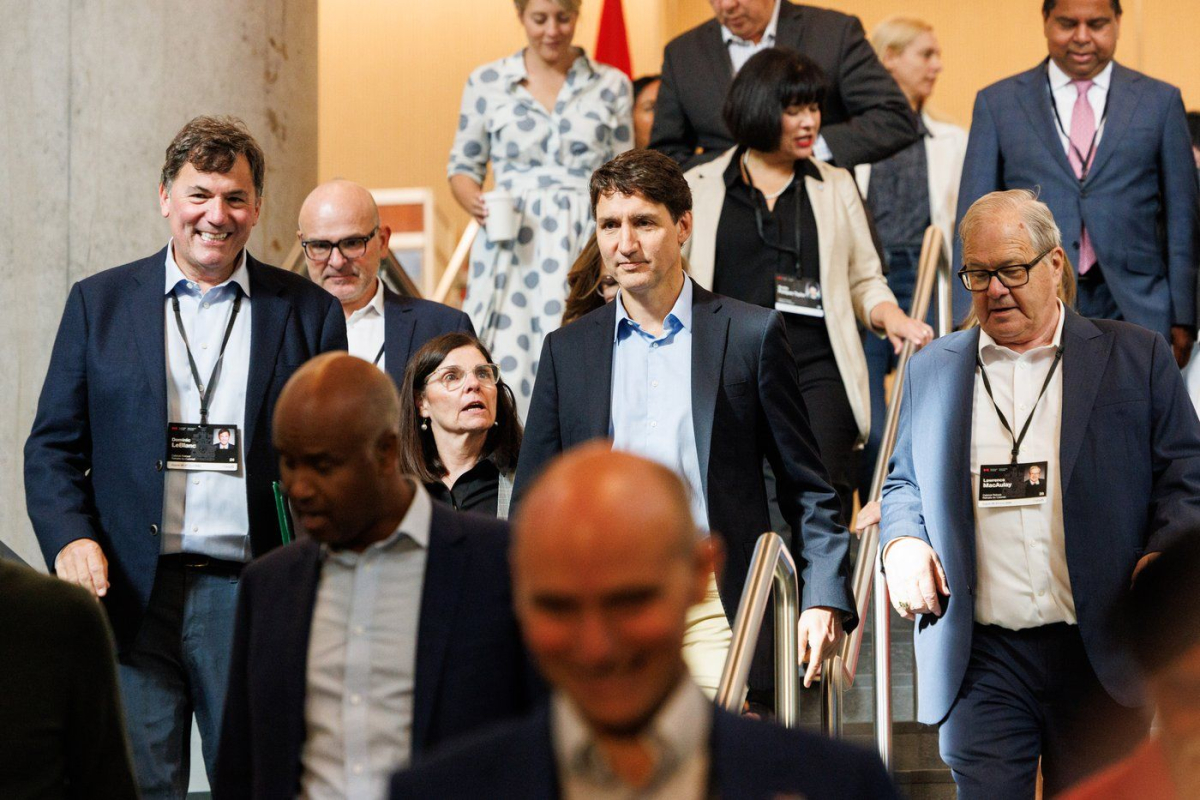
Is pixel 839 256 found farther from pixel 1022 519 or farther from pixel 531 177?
pixel 1022 519

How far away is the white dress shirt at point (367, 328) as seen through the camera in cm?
554

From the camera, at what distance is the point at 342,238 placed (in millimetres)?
5535

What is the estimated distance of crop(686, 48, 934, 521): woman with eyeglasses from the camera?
573cm

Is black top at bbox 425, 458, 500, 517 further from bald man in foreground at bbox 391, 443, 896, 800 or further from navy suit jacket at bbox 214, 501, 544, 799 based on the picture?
bald man in foreground at bbox 391, 443, 896, 800

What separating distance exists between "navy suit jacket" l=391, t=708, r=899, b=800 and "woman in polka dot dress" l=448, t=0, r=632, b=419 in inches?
194

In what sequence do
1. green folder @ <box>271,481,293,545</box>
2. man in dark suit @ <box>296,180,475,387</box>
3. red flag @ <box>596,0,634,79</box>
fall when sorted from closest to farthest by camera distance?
green folder @ <box>271,481,293,545</box> → man in dark suit @ <box>296,180,475,387</box> → red flag @ <box>596,0,634,79</box>

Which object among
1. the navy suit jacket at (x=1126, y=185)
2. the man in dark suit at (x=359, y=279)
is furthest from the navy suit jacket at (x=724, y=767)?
the navy suit jacket at (x=1126, y=185)

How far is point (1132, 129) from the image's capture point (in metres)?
6.44

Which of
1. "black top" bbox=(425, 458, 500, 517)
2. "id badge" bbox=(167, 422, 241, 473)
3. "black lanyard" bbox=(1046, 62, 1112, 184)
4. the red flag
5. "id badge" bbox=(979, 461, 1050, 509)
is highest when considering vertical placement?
the red flag

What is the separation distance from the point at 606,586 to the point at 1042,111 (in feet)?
16.8

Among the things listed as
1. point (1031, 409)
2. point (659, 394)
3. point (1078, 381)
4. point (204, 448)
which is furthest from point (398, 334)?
point (1078, 381)

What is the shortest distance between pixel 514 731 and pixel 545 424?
7.66ft

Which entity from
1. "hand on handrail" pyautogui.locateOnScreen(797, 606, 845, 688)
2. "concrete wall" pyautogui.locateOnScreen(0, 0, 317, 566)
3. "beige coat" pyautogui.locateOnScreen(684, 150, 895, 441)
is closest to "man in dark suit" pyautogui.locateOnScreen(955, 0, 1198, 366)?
"beige coat" pyautogui.locateOnScreen(684, 150, 895, 441)

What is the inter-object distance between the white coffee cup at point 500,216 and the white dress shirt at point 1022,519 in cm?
275
